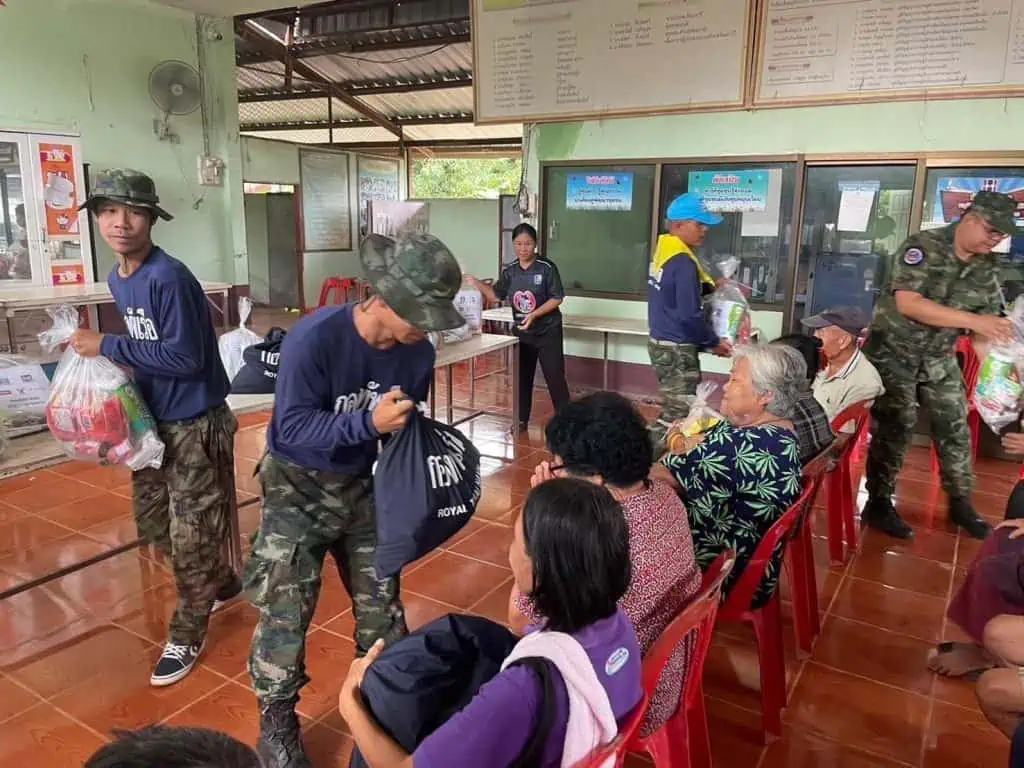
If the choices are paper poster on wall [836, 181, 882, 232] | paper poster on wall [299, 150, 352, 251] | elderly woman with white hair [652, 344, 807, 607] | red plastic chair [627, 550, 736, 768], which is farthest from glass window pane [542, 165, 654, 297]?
paper poster on wall [299, 150, 352, 251]

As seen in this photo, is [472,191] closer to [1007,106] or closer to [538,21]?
[538,21]

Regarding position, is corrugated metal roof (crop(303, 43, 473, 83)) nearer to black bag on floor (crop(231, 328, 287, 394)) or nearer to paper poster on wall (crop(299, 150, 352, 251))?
paper poster on wall (crop(299, 150, 352, 251))

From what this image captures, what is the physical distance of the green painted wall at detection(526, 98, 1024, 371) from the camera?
170 inches

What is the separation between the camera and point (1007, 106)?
4.21 m

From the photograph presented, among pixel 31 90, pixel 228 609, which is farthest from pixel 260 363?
pixel 31 90

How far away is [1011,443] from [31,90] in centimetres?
666

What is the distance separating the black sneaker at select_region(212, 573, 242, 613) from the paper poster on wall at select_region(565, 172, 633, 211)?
156 inches

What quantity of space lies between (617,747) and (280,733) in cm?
106

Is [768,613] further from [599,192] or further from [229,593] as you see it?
[599,192]

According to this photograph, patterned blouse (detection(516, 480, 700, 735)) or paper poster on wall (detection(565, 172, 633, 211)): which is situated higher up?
paper poster on wall (detection(565, 172, 633, 211))

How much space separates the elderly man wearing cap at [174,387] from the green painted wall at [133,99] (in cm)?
464

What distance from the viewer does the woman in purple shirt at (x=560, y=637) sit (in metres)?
0.99

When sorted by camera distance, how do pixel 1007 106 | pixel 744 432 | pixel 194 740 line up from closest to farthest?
pixel 194 740, pixel 744 432, pixel 1007 106

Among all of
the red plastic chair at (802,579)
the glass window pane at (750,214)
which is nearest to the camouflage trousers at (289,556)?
the red plastic chair at (802,579)
